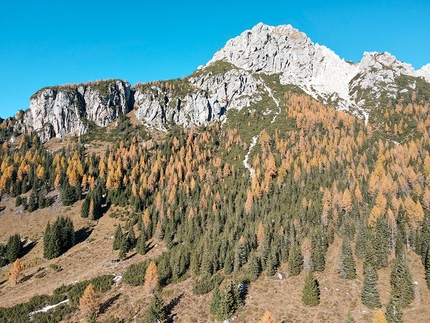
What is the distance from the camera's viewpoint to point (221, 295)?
210 feet

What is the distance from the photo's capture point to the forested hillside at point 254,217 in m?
65.2

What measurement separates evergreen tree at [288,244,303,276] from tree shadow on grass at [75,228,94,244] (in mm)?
81285

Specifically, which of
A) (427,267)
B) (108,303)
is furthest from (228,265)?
(427,267)

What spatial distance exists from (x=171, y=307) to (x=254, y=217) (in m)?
59.3

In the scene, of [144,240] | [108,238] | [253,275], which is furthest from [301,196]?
[108,238]

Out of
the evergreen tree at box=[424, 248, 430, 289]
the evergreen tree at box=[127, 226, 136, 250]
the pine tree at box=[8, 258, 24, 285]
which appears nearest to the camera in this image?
the evergreen tree at box=[424, 248, 430, 289]

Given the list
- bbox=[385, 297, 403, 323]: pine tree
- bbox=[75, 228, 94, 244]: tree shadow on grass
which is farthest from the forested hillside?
bbox=[75, 228, 94, 244]: tree shadow on grass

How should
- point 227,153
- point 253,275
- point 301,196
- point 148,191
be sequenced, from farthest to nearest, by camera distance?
1. point 227,153
2. point 148,191
3. point 301,196
4. point 253,275

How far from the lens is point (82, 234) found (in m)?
112

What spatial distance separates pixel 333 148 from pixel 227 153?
224 feet

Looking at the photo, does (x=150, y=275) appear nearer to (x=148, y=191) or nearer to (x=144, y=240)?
(x=144, y=240)

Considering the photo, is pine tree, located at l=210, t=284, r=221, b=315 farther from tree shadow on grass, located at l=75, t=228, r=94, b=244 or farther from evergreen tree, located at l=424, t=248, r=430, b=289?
tree shadow on grass, located at l=75, t=228, r=94, b=244

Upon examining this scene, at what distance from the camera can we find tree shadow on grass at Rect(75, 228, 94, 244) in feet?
357

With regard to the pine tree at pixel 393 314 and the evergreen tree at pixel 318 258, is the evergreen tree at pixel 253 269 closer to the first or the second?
the evergreen tree at pixel 318 258
